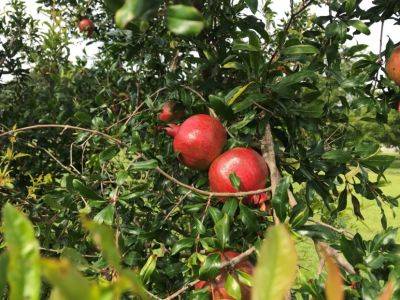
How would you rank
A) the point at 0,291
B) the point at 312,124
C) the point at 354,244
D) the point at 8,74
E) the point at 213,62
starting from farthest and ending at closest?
the point at 8,74, the point at 213,62, the point at 312,124, the point at 354,244, the point at 0,291

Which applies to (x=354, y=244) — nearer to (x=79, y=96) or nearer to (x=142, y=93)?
(x=142, y=93)

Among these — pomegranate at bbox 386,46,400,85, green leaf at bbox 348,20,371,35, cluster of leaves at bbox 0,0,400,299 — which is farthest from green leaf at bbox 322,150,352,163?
pomegranate at bbox 386,46,400,85

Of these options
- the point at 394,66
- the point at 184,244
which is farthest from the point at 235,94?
the point at 394,66

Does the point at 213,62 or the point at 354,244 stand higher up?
the point at 213,62

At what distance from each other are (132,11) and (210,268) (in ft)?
2.09

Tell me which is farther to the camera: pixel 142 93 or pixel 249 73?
pixel 142 93

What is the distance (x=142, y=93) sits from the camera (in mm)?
2164

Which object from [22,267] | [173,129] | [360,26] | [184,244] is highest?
[22,267]

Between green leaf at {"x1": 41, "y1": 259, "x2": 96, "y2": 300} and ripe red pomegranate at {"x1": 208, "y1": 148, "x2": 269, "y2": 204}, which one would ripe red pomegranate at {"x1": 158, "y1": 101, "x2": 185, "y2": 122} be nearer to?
ripe red pomegranate at {"x1": 208, "y1": 148, "x2": 269, "y2": 204}

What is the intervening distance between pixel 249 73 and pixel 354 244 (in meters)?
0.48

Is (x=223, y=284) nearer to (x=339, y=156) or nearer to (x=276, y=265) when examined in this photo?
(x=339, y=156)

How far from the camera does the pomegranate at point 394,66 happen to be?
1.45 meters

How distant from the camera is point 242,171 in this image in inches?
42.5

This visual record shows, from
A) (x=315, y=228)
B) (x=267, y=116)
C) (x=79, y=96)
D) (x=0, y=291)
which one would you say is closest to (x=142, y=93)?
(x=79, y=96)
